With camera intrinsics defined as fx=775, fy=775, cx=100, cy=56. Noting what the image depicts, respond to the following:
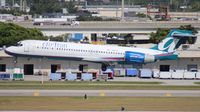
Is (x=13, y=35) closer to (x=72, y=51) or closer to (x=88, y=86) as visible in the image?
(x=72, y=51)

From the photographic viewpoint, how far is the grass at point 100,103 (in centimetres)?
5888

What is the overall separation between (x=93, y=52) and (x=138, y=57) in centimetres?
592

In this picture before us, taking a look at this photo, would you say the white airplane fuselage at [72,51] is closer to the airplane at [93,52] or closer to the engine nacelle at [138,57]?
Result: the airplane at [93,52]

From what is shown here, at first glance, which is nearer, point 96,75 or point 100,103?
point 100,103

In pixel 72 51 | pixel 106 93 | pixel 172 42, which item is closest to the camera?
pixel 106 93

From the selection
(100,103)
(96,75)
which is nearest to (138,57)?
(96,75)

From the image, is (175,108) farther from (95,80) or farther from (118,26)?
(118,26)

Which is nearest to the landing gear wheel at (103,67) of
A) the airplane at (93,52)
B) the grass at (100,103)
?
the airplane at (93,52)

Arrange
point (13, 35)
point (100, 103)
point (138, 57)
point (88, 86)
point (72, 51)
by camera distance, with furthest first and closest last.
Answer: point (13, 35), point (138, 57), point (72, 51), point (88, 86), point (100, 103)

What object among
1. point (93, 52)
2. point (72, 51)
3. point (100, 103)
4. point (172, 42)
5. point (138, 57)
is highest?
point (172, 42)

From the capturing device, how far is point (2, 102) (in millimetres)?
61969

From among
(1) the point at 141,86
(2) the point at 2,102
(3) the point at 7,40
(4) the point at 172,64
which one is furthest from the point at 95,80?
(3) the point at 7,40

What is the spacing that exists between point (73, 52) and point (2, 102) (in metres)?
38.3

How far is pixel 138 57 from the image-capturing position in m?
101
